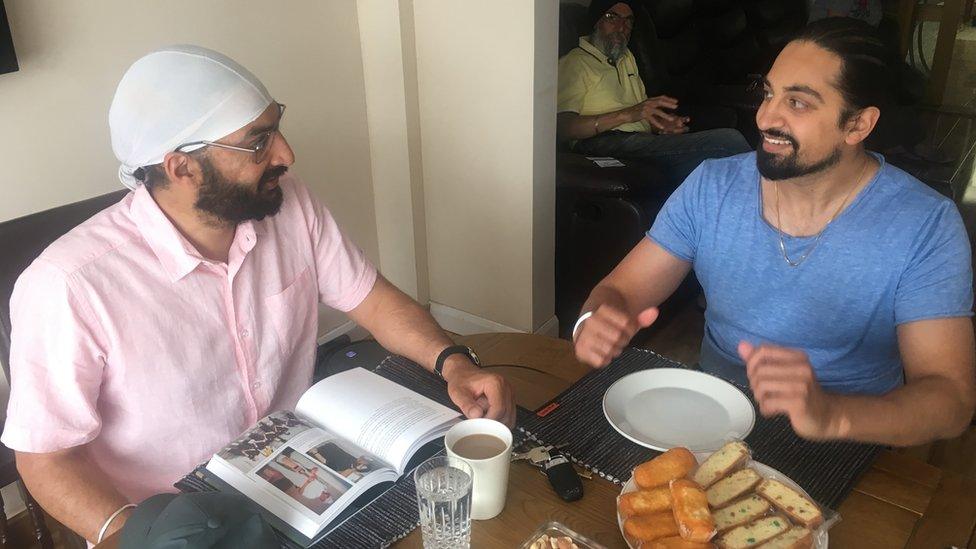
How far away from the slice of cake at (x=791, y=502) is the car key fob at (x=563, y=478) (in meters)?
0.22

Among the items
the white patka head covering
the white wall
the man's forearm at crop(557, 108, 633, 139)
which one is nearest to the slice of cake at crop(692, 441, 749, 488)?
the white patka head covering

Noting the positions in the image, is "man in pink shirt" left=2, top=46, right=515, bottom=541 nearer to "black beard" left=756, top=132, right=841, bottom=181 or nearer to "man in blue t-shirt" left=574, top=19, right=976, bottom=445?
"man in blue t-shirt" left=574, top=19, right=976, bottom=445

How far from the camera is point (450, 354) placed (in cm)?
128

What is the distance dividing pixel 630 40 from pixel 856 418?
2605 millimetres

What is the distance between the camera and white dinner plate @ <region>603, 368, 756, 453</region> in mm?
1072

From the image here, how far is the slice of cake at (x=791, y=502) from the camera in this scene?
2.81 ft

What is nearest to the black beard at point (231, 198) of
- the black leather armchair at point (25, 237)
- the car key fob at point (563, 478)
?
the black leather armchair at point (25, 237)

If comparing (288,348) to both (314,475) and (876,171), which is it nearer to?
(314,475)

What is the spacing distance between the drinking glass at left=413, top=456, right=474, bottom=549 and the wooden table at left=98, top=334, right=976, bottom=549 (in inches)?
1.4

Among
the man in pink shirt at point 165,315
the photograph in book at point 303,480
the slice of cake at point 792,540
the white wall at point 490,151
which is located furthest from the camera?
the white wall at point 490,151

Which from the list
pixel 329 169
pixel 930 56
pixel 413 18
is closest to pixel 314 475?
pixel 329 169

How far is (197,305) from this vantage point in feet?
3.93

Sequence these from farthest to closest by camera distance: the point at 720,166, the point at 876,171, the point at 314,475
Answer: the point at 720,166 → the point at 876,171 → the point at 314,475

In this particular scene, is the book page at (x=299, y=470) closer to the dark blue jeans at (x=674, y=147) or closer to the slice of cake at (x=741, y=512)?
the slice of cake at (x=741, y=512)
